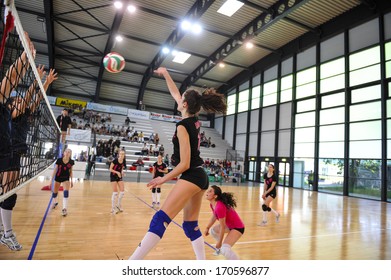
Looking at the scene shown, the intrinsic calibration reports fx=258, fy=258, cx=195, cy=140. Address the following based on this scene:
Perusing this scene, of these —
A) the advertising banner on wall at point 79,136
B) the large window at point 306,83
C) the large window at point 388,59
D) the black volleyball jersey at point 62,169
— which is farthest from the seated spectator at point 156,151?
the large window at point 388,59

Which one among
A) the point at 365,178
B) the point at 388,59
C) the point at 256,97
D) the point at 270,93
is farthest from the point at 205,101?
the point at 256,97

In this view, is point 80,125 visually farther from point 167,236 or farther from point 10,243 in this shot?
point 10,243

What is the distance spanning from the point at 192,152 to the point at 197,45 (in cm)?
1728

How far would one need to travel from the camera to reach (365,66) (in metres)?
13.6

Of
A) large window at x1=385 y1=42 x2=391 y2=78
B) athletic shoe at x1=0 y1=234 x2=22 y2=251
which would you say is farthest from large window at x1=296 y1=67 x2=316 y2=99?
athletic shoe at x1=0 y1=234 x2=22 y2=251

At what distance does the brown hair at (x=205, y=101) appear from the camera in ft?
8.02

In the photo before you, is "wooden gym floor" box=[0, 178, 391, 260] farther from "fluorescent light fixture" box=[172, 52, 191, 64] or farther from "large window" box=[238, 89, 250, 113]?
"large window" box=[238, 89, 250, 113]

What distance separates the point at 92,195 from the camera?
873 centimetres

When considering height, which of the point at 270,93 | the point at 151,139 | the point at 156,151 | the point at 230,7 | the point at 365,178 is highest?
the point at 230,7

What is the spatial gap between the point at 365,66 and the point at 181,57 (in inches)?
478

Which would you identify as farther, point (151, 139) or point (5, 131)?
point (151, 139)

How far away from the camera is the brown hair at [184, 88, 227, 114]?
244 centimetres
